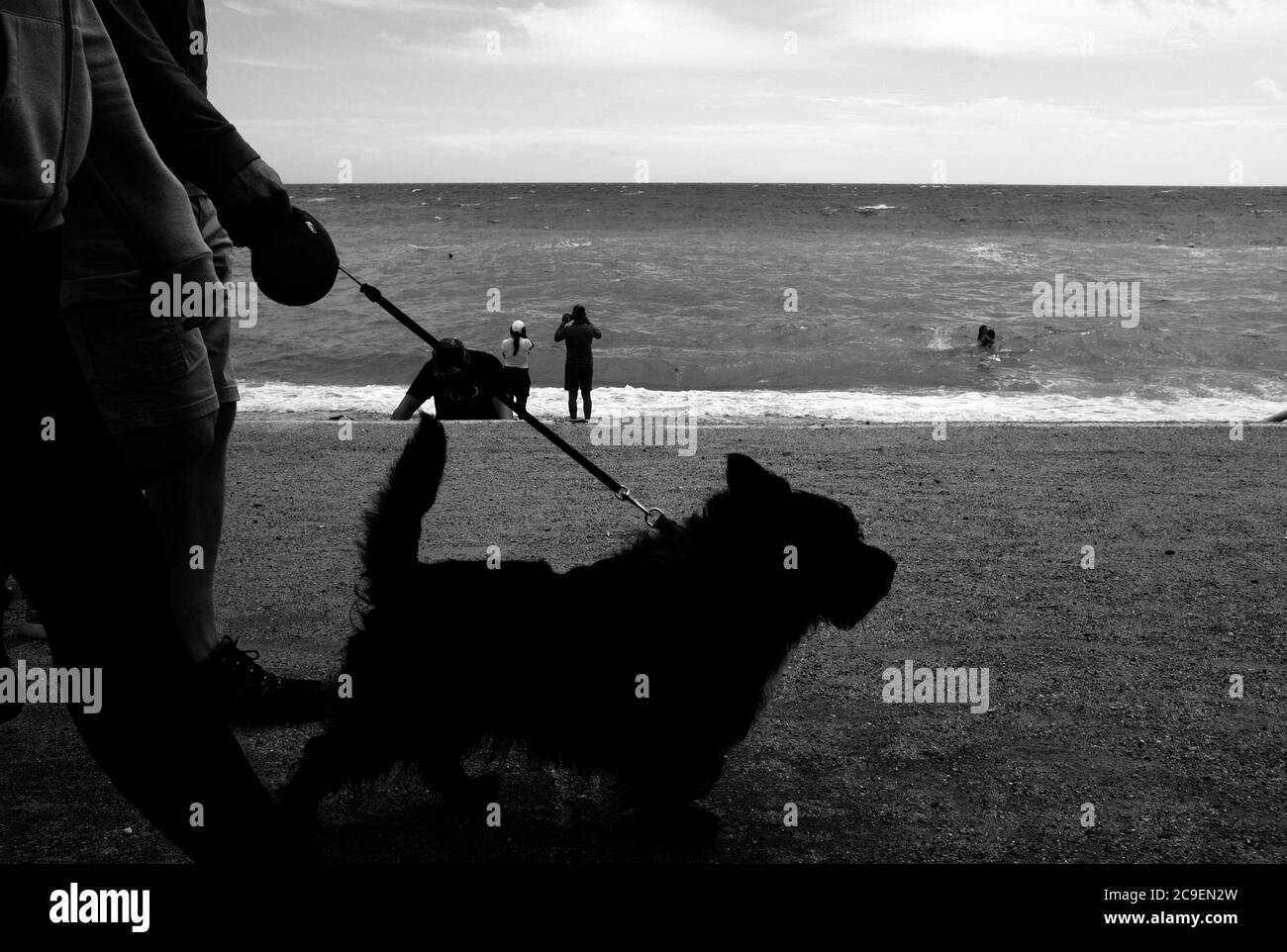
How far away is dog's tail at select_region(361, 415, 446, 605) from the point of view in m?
2.73

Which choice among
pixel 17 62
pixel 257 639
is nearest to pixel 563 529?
pixel 257 639

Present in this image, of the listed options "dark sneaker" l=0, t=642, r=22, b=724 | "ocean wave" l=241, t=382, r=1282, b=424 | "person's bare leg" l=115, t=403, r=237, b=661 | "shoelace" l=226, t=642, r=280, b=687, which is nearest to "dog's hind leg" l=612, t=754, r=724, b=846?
"shoelace" l=226, t=642, r=280, b=687

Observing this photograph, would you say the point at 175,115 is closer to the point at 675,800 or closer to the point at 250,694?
the point at 250,694

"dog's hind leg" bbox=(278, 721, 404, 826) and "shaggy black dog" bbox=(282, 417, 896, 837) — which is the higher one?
"shaggy black dog" bbox=(282, 417, 896, 837)

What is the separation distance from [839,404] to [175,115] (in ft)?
44.7

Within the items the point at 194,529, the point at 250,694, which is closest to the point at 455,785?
the point at 250,694

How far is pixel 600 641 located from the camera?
2.79 metres

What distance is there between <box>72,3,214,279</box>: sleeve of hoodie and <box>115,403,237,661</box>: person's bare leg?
2.97ft

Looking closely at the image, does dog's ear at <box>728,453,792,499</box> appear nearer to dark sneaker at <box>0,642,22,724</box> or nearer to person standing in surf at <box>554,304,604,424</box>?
dark sneaker at <box>0,642,22,724</box>

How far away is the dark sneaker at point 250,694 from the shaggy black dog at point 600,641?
52cm

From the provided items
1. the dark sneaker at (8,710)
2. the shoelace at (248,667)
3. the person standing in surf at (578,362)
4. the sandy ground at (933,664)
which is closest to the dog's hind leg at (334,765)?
the sandy ground at (933,664)

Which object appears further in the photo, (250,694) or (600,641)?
(250,694)

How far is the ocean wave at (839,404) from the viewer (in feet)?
46.4

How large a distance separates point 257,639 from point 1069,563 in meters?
4.10
